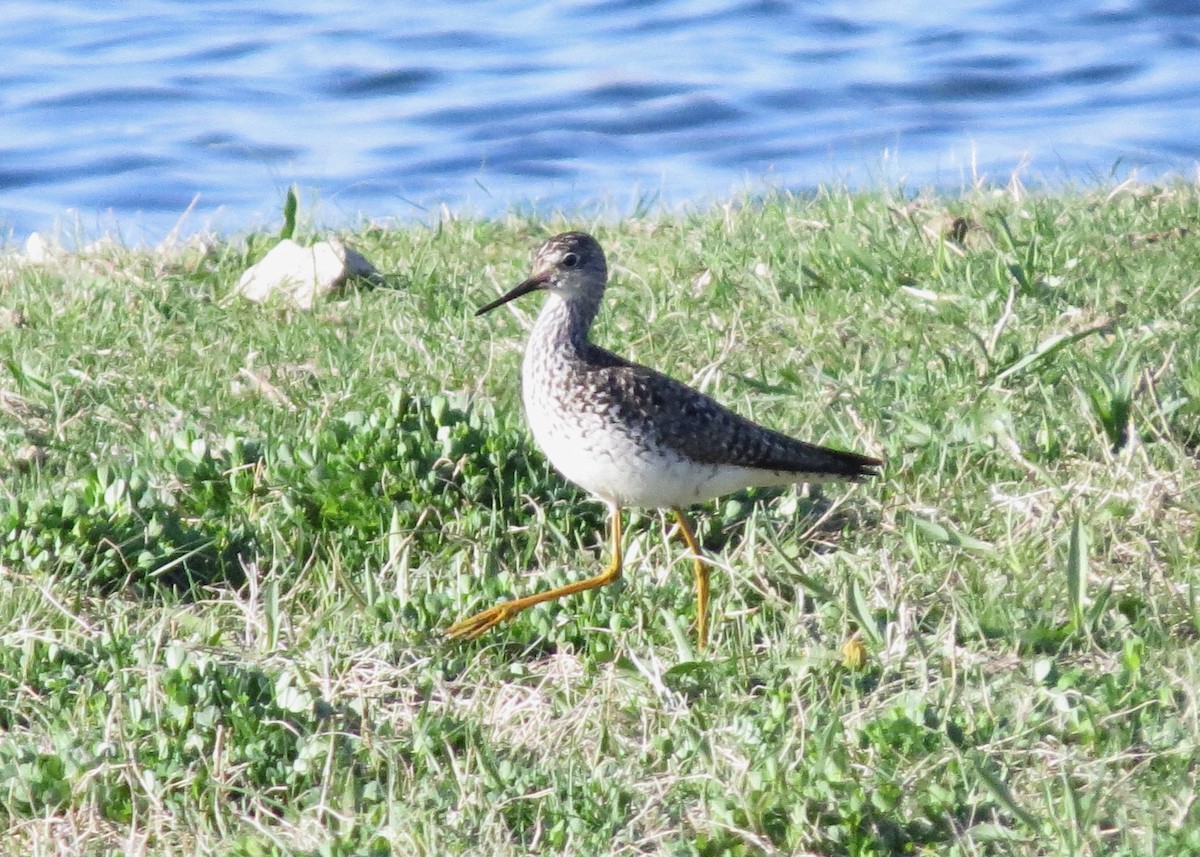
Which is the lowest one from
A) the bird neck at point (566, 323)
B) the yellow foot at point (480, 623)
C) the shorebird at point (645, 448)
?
the yellow foot at point (480, 623)

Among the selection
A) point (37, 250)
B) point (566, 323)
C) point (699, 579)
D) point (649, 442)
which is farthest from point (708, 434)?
point (37, 250)

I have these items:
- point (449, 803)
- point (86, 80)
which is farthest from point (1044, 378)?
point (86, 80)

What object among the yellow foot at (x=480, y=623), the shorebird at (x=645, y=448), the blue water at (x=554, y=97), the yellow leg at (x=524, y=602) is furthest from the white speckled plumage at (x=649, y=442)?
the blue water at (x=554, y=97)

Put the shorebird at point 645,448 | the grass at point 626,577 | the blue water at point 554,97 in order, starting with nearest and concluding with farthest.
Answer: the grass at point 626,577 → the shorebird at point 645,448 → the blue water at point 554,97

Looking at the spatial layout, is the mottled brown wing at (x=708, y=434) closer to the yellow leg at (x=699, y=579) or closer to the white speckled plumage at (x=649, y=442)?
the white speckled plumage at (x=649, y=442)

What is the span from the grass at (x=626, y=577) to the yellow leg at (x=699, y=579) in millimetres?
52

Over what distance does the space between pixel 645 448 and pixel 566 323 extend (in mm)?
644

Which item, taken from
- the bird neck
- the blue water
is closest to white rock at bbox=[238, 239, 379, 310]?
the bird neck

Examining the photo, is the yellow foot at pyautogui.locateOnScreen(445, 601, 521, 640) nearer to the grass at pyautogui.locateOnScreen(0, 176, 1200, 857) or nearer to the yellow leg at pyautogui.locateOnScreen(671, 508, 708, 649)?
the grass at pyautogui.locateOnScreen(0, 176, 1200, 857)

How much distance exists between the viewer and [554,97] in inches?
627

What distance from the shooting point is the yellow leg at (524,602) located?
457cm

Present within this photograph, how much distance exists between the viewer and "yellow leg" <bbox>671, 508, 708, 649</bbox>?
180 inches

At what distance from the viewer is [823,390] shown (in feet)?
19.6

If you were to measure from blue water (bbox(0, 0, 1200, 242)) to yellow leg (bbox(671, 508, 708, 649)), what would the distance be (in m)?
7.11
